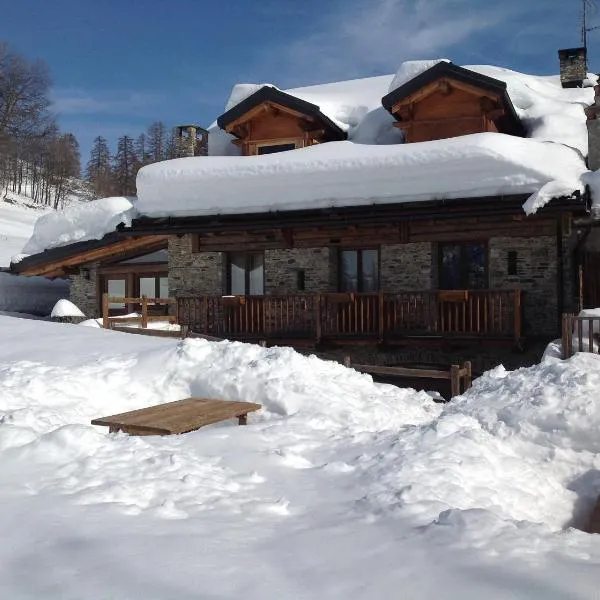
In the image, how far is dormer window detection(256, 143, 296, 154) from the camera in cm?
1747

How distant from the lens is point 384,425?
8.46m

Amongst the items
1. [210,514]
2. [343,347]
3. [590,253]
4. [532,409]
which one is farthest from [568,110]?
[210,514]

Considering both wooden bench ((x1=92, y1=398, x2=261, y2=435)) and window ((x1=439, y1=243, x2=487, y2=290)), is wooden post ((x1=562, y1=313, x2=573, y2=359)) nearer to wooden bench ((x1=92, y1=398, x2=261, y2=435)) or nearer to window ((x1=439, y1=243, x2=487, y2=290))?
window ((x1=439, y1=243, x2=487, y2=290))

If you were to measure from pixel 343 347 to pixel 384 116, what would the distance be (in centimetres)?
689

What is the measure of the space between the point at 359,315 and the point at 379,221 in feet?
7.14

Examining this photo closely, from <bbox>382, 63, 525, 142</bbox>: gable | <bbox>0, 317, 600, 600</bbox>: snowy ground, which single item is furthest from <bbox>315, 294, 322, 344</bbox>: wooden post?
<bbox>382, 63, 525, 142</bbox>: gable

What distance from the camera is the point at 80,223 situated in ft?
61.7

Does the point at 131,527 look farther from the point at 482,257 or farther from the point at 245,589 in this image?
the point at 482,257

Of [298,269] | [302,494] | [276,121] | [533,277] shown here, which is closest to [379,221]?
[298,269]

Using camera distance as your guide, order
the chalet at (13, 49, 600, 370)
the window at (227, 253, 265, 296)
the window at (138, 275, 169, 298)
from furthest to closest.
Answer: the window at (138, 275, 169, 298) < the window at (227, 253, 265, 296) < the chalet at (13, 49, 600, 370)

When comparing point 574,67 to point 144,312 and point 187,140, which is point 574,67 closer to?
point 187,140

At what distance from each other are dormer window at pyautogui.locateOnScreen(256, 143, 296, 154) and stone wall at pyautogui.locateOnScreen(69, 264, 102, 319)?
6.16 metres

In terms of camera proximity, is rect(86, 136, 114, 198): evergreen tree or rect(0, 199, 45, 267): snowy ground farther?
rect(86, 136, 114, 198): evergreen tree

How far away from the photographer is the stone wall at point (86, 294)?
62.9ft
